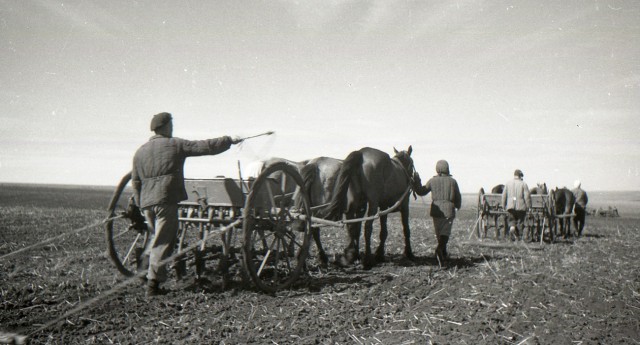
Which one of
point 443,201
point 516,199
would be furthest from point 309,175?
point 516,199

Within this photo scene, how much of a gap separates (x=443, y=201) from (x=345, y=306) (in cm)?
401

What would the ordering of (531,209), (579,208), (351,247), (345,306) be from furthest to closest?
1. (579,208)
2. (531,209)
3. (351,247)
4. (345,306)

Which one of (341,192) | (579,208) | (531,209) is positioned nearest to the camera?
(341,192)

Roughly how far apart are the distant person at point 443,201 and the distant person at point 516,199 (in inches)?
174

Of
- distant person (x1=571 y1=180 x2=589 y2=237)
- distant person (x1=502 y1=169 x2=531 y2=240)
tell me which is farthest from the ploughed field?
distant person (x1=571 y1=180 x2=589 y2=237)

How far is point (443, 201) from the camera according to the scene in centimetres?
866

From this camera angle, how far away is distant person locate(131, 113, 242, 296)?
5457 millimetres

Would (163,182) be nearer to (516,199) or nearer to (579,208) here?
(516,199)

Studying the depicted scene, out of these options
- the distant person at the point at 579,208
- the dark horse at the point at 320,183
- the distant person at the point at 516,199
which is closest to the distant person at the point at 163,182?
the dark horse at the point at 320,183

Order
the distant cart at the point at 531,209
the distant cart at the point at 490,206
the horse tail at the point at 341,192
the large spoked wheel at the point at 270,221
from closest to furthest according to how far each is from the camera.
Answer: the large spoked wheel at the point at 270,221 → the horse tail at the point at 341,192 → the distant cart at the point at 531,209 → the distant cart at the point at 490,206

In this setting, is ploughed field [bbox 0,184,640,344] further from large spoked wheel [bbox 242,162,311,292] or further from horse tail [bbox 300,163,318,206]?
horse tail [bbox 300,163,318,206]

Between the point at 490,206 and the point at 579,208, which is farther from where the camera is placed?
the point at 579,208

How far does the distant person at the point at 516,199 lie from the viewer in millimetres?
12211

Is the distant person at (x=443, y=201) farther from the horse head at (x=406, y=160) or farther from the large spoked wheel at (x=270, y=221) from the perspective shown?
the large spoked wheel at (x=270, y=221)
